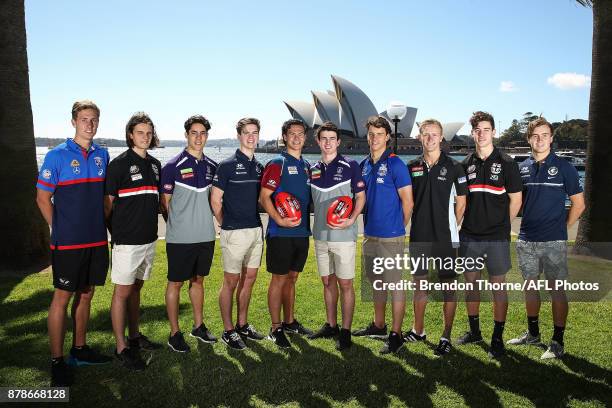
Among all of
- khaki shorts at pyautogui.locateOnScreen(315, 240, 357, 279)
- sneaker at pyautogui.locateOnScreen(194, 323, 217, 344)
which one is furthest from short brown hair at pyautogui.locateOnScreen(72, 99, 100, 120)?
khaki shorts at pyautogui.locateOnScreen(315, 240, 357, 279)

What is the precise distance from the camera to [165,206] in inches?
167

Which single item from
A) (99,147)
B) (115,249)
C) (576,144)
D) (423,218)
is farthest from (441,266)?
(576,144)

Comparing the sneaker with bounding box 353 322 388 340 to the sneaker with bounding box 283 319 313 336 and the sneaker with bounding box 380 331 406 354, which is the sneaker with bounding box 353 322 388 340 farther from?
the sneaker with bounding box 283 319 313 336

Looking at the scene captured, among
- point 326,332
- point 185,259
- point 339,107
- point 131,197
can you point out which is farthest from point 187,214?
point 339,107

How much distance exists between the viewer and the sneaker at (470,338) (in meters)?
4.43

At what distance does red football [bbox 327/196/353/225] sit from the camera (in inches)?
165

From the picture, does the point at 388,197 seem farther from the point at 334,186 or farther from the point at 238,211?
the point at 238,211

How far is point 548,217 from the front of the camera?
164 inches

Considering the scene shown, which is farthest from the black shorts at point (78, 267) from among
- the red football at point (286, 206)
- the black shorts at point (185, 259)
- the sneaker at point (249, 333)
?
the red football at point (286, 206)

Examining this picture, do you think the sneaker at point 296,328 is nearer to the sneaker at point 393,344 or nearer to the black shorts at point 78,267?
the sneaker at point 393,344

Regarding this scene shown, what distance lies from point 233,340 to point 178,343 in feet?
1.66

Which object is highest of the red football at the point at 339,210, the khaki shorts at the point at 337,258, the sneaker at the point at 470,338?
the red football at the point at 339,210

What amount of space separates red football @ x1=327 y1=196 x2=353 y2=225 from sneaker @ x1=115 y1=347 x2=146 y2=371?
6.68 feet

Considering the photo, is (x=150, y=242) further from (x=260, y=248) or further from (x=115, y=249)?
(x=260, y=248)
